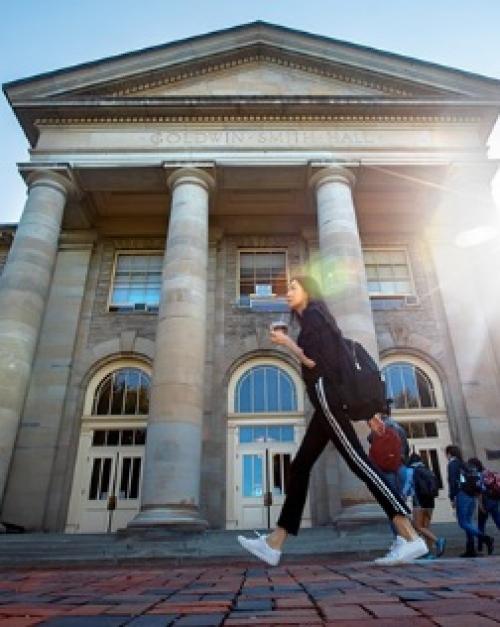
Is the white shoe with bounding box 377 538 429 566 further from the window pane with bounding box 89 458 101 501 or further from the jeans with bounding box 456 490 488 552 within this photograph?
the window pane with bounding box 89 458 101 501

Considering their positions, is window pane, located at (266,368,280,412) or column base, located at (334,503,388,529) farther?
window pane, located at (266,368,280,412)

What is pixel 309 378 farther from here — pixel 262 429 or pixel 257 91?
pixel 257 91

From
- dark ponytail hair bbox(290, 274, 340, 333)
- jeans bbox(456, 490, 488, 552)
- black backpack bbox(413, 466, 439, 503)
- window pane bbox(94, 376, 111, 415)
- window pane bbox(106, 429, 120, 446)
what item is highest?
window pane bbox(94, 376, 111, 415)

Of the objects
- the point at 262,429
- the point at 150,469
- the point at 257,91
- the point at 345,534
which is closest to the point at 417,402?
the point at 262,429

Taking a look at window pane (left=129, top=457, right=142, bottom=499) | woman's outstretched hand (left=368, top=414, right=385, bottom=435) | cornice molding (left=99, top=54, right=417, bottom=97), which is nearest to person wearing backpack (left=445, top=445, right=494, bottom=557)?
woman's outstretched hand (left=368, top=414, right=385, bottom=435)

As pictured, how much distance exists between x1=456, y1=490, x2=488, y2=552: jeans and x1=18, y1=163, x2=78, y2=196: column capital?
1341cm

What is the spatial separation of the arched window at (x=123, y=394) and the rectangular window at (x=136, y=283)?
2385 millimetres

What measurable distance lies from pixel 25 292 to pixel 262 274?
26.9ft

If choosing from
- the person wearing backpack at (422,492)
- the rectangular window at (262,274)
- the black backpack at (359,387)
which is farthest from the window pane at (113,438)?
the black backpack at (359,387)

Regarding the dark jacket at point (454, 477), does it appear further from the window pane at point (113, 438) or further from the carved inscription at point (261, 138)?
the carved inscription at point (261, 138)

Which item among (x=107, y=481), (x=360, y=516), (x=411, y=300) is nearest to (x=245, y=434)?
(x=107, y=481)

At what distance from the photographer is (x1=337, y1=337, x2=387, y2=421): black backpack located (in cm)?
380

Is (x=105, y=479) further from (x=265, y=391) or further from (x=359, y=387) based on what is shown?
(x=359, y=387)

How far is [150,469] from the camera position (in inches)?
401
